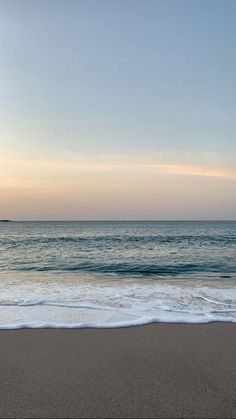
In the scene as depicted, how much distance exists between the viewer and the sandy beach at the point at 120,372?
9.49 feet

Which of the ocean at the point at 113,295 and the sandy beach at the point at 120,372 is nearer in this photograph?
the sandy beach at the point at 120,372

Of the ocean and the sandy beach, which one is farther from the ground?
the sandy beach

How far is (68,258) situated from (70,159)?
838 cm

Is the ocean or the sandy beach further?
the ocean

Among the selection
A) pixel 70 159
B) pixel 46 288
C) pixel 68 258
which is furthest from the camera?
pixel 70 159

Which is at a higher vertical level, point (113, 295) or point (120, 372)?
point (120, 372)

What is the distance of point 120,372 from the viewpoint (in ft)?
11.8

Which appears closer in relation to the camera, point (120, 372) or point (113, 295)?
point (120, 372)

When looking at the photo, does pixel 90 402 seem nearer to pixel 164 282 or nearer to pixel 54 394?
pixel 54 394

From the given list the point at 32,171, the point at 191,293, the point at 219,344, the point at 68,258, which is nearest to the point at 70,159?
the point at 32,171

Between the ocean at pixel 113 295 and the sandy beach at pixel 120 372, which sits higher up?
the sandy beach at pixel 120 372

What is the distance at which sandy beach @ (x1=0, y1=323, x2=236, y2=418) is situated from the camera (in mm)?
2893

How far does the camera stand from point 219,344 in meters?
4.51

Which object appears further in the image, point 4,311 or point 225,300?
point 225,300
